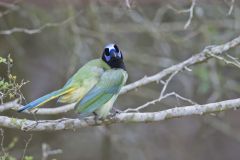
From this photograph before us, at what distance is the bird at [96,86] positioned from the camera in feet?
13.7

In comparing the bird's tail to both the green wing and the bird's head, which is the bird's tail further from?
the bird's head

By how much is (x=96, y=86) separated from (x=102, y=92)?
0.22 feet

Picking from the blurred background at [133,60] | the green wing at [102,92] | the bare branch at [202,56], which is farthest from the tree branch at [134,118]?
the blurred background at [133,60]

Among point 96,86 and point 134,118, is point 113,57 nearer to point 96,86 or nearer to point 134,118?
point 96,86

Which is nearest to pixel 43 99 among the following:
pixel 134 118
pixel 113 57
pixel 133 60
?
pixel 134 118

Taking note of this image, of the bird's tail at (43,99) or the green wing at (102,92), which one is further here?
the green wing at (102,92)

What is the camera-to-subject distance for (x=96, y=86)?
14.6ft

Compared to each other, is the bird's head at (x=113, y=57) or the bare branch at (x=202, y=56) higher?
the bird's head at (x=113, y=57)

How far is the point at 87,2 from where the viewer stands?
256 inches

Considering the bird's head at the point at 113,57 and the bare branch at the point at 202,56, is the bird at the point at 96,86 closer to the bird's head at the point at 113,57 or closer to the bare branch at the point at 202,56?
the bird's head at the point at 113,57

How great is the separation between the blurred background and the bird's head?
1455 mm

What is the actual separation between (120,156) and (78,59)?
1.98 m

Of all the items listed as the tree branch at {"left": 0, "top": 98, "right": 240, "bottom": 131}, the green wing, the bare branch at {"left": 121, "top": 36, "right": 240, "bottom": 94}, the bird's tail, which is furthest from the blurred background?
the tree branch at {"left": 0, "top": 98, "right": 240, "bottom": 131}

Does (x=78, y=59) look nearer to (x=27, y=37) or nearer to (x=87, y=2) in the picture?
(x=87, y=2)
